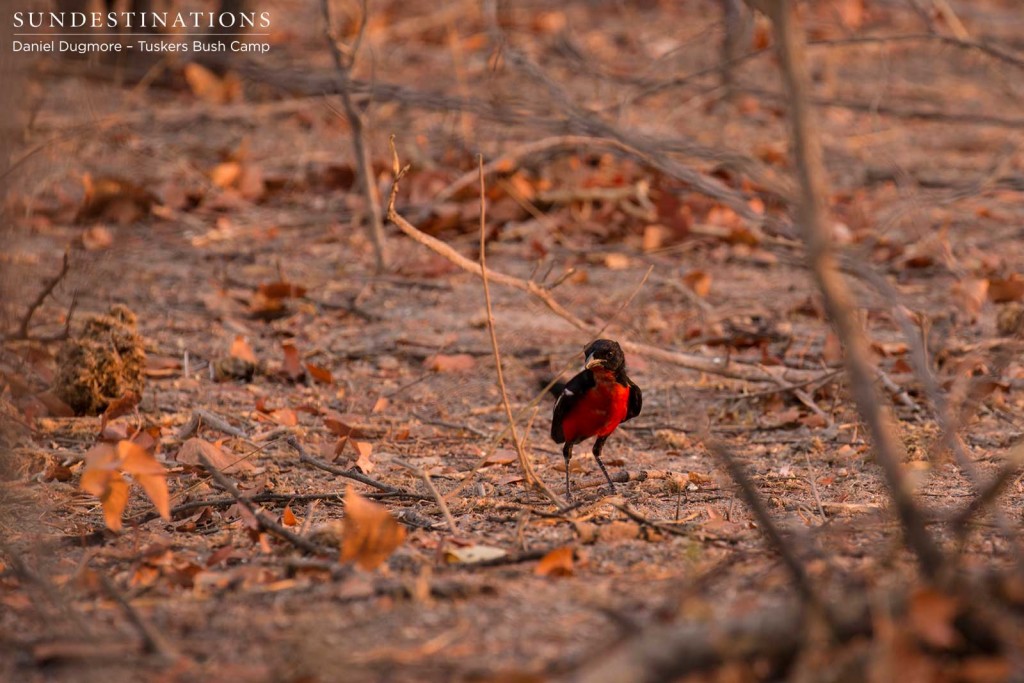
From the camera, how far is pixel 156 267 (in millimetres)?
6008

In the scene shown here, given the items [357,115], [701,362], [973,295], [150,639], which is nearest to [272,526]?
[150,639]

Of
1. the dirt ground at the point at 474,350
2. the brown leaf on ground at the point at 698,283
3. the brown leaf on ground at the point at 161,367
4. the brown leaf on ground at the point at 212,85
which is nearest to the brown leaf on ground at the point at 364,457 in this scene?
the dirt ground at the point at 474,350

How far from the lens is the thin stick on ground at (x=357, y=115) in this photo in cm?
518

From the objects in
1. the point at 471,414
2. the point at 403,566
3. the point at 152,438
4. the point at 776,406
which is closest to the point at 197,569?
the point at 403,566

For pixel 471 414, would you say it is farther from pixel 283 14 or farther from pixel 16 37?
pixel 283 14

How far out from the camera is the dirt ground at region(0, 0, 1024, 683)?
2434 millimetres

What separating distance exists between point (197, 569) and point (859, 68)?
27.6 ft

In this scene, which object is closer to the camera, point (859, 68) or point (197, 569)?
point (197, 569)

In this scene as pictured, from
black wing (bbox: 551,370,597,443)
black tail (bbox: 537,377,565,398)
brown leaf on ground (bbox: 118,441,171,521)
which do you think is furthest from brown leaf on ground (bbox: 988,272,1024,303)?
brown leaf on ground (bbox: 118,441,171,521)

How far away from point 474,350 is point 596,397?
151cm

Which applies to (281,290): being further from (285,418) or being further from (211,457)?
(211,457)

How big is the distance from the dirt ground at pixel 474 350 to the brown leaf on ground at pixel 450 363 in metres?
0.06

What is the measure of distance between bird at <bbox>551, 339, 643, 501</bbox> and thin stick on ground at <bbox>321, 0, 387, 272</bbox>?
2049mm

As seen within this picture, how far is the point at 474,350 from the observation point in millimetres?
5105
